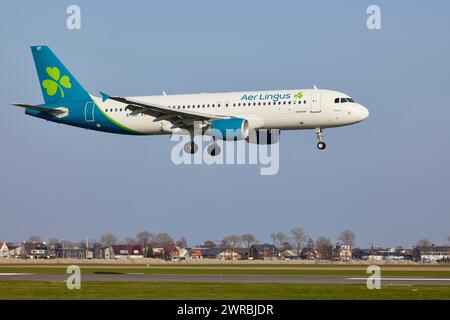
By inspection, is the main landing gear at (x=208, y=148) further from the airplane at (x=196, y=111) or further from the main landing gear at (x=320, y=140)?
the main landing gear at (x=320, y=140)

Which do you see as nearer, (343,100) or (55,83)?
(343,100)

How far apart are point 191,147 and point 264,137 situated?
6.16 m

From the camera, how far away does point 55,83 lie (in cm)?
7862

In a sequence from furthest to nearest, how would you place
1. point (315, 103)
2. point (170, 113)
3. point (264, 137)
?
point (264, 137) → point (170, 113) → point (315, 103)

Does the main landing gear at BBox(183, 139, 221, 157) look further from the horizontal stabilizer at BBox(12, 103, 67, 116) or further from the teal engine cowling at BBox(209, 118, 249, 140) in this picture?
the horizontal stabilizer at BBox(12, 103, 67, 116)

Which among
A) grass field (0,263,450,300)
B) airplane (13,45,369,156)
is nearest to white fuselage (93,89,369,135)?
airplane (13,45,369,156)

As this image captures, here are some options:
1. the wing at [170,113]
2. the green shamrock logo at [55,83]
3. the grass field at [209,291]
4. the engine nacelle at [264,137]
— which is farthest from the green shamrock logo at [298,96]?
the grass field at [209,291]

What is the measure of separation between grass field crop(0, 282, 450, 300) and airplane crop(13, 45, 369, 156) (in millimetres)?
21563

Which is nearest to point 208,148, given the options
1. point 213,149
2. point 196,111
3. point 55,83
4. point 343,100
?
point 213,149

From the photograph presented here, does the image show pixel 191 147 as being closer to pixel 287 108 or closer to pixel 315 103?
pixel 287 108

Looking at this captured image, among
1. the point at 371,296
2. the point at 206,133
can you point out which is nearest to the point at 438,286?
the point at 371,296

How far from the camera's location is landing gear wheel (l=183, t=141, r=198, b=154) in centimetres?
7312
